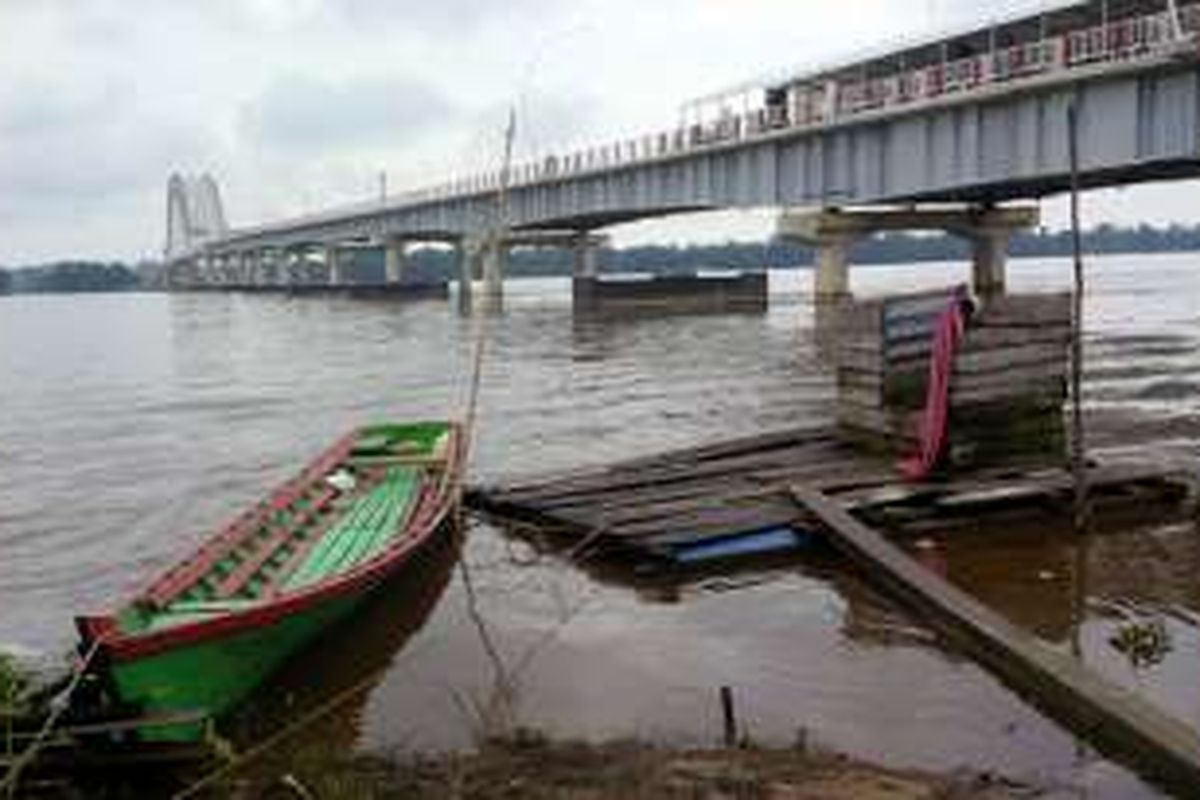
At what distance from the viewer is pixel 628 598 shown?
13.9 m

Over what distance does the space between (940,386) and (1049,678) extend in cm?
657

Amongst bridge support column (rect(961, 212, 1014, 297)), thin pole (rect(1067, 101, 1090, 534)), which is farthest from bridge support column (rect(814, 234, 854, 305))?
thin pole (rect(1067, 101, 1090, 534))

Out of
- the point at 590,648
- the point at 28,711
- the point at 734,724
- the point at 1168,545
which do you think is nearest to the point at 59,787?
the point at 28,711

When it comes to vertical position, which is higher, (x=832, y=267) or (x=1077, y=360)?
(x=832, y=267)

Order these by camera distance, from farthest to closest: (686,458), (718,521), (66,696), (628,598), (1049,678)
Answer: (686,458) → (718,521) → (628,598) → (1049,678) → (66,696)

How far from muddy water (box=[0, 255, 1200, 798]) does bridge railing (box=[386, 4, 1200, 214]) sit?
9.24 meters

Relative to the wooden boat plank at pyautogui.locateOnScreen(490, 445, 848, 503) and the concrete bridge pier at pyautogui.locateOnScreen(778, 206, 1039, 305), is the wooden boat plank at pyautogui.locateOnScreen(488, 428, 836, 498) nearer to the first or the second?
the wooden boat plank at pyautogui.locateOnScreen(490, 445, 848, 503)

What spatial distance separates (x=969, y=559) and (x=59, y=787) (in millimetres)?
8668

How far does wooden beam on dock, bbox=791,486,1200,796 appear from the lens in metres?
8.59

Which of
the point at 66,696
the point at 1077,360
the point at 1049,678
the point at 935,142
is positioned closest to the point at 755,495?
the point at 1077,360

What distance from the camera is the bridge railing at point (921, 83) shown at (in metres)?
43.8

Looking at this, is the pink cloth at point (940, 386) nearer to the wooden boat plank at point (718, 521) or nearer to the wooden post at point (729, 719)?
the wooden boat plank at point (718, 521)

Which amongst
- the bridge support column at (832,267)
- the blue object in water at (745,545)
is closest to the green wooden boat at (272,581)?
the blue object in water at (745,545)

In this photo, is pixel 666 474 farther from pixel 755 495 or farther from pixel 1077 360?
pixel 1077 360
